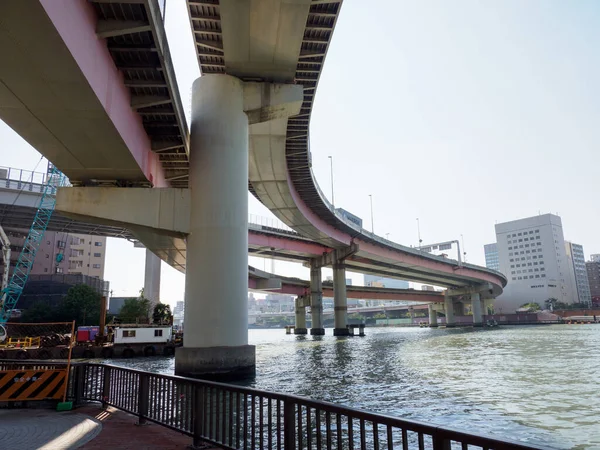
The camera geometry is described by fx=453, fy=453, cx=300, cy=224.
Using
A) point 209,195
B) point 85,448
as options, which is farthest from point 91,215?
point 85,448

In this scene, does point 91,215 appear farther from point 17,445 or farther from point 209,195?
point 17,445

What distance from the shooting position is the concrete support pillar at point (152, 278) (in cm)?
8031

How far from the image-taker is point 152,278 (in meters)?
81.8

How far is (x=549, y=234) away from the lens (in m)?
192

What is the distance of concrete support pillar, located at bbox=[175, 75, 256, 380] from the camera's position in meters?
20.7

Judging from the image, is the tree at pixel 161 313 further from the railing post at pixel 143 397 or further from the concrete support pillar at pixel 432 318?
→ the concrete support pillar at pixel 432 318

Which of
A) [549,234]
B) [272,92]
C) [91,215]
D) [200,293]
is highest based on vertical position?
[549,234]

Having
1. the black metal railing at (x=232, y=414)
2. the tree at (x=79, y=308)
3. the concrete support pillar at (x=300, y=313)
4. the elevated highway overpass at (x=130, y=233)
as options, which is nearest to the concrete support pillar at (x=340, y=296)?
the elevated highway overpass at (x=130, y=233)

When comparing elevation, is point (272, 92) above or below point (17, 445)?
above

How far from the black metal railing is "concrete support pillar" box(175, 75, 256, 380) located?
9.00 meters

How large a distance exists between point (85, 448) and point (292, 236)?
58858 mm

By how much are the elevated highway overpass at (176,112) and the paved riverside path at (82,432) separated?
8798 millimetres

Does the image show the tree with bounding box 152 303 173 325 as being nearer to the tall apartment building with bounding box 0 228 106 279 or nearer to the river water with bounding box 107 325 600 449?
the tall apartment building with bounding box 0 228 106 279

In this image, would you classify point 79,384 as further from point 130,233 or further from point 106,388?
point 130,233
